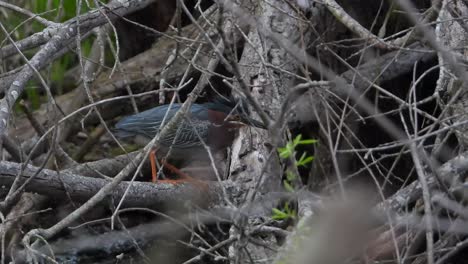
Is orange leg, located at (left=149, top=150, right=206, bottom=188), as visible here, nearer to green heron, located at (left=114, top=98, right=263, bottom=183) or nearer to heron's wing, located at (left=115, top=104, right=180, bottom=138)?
green heron, located at (left=114, top=98, right=263, bottom=183)

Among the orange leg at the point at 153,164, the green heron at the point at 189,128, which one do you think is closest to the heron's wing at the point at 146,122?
the green heron at the point at 189,128

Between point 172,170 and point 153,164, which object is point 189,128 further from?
point 172,170

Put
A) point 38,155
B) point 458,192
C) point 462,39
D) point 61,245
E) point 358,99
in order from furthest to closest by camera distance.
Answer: point 38,155 < point 61,245 < point 462,39 < point 458,192 < point 358,99

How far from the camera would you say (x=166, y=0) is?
607 centimetres

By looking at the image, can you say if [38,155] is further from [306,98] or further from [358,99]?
[358,99]

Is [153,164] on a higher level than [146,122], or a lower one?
lower

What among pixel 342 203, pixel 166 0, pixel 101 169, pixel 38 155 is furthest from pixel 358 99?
pixel 166 0

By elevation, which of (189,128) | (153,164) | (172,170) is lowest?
(172,170)

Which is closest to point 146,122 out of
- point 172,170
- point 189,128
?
point 189,128

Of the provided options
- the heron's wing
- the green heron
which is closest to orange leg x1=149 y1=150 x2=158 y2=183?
the green heron

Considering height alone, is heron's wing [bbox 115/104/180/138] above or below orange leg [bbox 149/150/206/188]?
above

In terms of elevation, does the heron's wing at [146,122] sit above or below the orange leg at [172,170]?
→ above

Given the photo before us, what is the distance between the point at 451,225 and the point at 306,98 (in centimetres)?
171

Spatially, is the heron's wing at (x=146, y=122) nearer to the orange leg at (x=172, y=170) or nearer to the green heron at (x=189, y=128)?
the green heron at (x=189, y=128)
